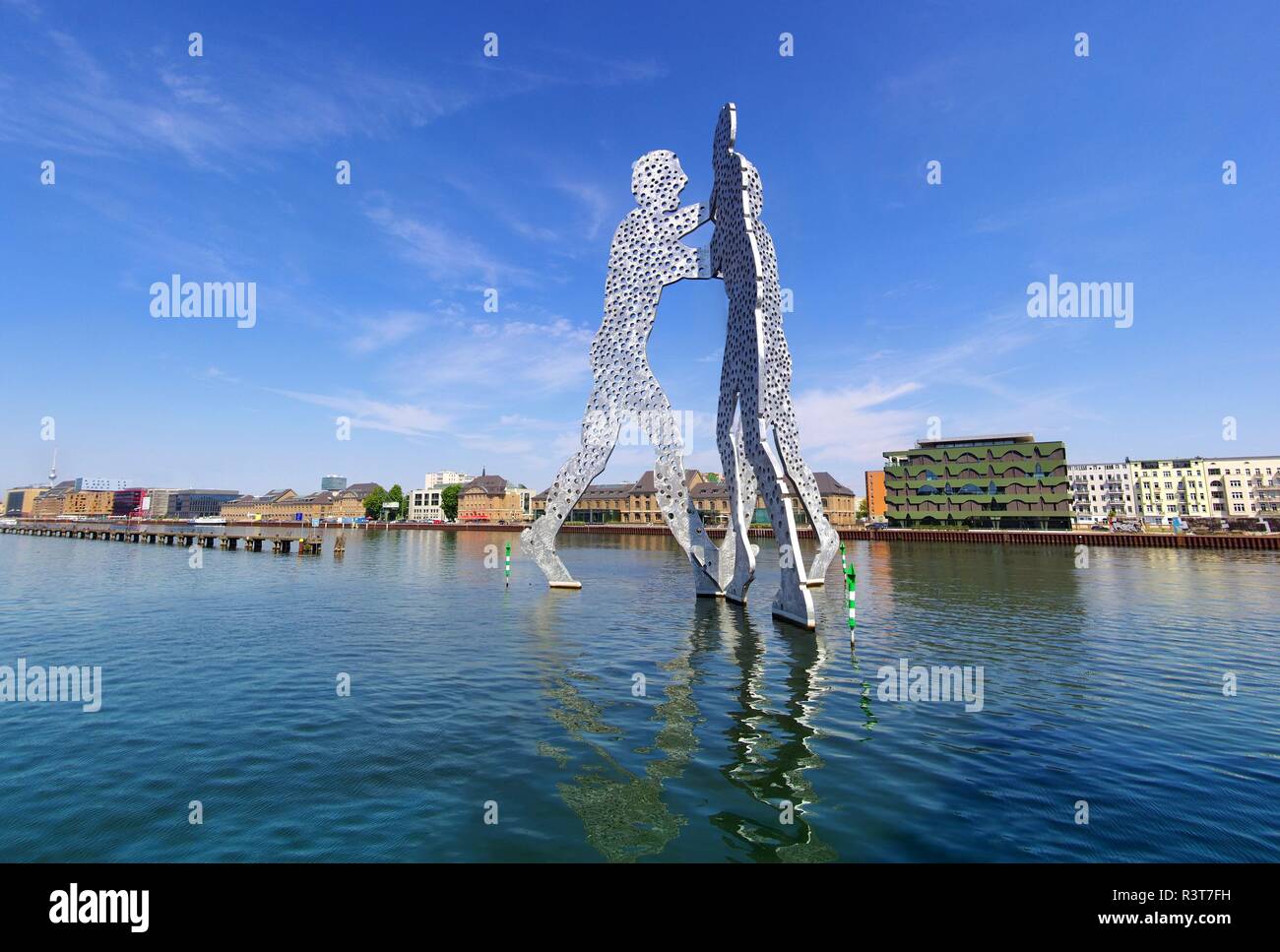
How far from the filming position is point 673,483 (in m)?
27.6

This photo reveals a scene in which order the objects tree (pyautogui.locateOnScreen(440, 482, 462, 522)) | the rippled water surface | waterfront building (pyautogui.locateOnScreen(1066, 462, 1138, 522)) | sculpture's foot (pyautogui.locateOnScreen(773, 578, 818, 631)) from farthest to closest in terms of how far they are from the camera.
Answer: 1. tree (pyautogui.locateOnScreen(440, 482, 462, 522))
2. waterfront building (pyautogui.locateOnScreen(1066, 462, 1138, 522))
3. sculpture's foot (pyautogui.locateOnScreen(773, 578, 818, 631))
4. the rippled water surface

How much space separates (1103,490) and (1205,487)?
18040 mm

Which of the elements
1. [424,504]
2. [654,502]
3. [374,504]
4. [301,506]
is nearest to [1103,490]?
[654,502]

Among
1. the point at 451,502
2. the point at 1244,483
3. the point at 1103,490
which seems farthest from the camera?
the point at 451,502

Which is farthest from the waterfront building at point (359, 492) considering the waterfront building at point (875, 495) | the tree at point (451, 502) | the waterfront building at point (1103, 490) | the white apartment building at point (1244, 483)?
the white apartment building at point (1244, 483)

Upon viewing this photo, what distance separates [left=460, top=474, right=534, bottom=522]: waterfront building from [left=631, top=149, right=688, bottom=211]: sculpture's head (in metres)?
126

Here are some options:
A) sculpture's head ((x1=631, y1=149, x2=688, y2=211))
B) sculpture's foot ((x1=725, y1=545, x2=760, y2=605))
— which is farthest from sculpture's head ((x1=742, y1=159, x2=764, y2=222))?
sculpture's foot ((x1=725, y1=545, x2=760, y2=605))

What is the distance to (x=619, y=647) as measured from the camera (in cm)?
1831

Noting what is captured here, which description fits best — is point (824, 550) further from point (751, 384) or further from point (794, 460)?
point (751, 384)

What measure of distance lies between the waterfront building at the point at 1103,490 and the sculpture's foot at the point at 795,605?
461 feet

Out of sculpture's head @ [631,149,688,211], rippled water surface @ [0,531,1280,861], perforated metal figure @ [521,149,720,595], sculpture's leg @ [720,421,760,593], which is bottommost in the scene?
rippled water surface @ [0,531,1280,861]

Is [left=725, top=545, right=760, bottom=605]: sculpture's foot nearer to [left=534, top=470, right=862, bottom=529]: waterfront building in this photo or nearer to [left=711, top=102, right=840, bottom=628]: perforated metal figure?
[left=711, top=102, right=840, bottom=628]: perforated metal figure

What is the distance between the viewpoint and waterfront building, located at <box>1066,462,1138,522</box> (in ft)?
446

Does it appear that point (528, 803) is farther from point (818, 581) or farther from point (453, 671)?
point (818, 581)
